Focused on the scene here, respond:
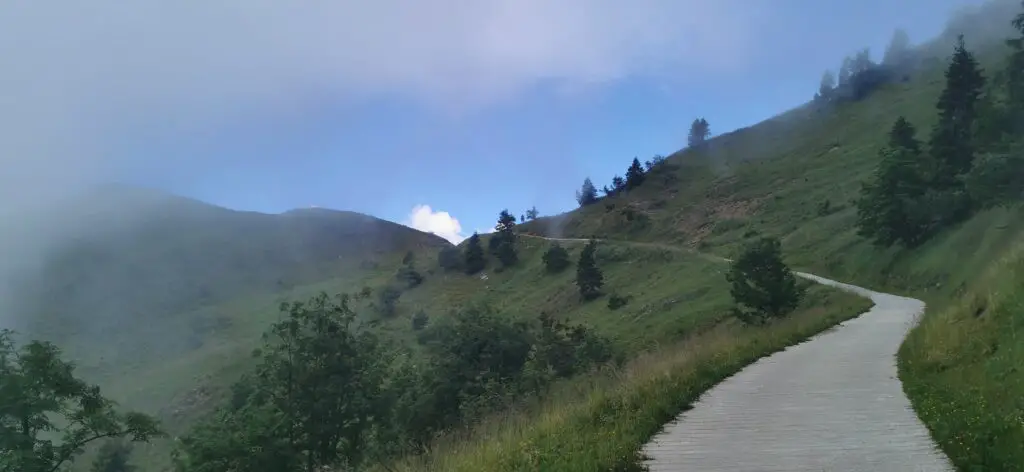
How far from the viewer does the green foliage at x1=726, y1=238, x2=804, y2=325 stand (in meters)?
25.2

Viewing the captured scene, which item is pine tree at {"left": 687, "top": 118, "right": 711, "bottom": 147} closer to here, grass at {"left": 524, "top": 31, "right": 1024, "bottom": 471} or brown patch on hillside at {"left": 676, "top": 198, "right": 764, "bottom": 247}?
grass at {"left": 524, "top": 31, "right": 1024, "bottom": 471}

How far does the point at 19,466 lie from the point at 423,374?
48.9 feet

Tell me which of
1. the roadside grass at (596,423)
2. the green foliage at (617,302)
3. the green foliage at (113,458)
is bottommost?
the green foliage at (113,458)

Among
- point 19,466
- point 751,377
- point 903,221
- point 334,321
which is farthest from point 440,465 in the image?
point 903,221

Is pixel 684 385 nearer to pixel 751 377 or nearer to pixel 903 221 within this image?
pixel 751 377

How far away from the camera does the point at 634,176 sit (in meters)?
124

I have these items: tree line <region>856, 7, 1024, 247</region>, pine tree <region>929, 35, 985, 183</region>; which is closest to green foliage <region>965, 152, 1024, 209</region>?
tree line <region>856, 7, 1024, 247</region>

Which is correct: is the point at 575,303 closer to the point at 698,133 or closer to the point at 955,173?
the point at 955,173

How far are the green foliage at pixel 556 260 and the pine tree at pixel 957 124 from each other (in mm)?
39936

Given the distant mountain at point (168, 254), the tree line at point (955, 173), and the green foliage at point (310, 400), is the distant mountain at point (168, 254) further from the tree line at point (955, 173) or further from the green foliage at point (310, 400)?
the tree line at point (955, 173)

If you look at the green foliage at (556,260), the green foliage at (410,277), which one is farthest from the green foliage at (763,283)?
the green foliage at (410,277)

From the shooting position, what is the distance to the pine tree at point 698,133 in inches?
6033

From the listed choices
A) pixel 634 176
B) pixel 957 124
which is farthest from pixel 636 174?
pixel 957 124

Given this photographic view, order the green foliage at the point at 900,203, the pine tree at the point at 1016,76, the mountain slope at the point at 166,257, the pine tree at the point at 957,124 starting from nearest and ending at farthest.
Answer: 1. the pine tree at the point at 1016,76
2. the green foliage at the point at 900,203
3. the pine tree at the point at 957,124
4. the mountain slope at the point at 166,257
